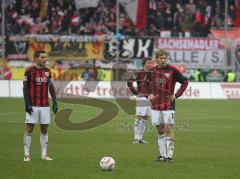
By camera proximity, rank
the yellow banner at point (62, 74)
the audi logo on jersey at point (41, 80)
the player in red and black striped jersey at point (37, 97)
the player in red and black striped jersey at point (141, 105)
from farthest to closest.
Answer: the yellow banner at point (62, 74)
the player in red and black striped jersey at point (141, 105)
the audi logo on jersey at point (41, 80)
the player in red and black striped jersey at point (37, 97)

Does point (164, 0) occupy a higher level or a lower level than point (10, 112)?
higher

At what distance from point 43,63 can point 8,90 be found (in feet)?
76.0

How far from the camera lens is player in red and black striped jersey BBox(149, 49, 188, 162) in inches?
586

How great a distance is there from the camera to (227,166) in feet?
47.1

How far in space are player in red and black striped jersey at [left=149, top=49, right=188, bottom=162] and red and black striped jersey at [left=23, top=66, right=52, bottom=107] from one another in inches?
90.0

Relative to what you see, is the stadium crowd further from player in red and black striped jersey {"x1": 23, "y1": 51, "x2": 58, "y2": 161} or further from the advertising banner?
player in red and black striped jersey {"x1": 23, "y1": 51, "x2": 58, "y2": 161}

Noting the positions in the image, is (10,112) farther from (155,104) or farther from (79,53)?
(155,104)

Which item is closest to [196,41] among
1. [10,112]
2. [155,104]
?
[10,112]

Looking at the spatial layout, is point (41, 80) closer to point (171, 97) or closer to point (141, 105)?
point (171, 97)

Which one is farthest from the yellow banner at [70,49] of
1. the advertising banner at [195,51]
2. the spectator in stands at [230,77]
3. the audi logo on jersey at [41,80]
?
the audi logo on jersey at [41,80]

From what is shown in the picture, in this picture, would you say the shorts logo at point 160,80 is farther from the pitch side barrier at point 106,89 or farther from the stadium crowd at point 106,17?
the stadium crowd at point 106,17

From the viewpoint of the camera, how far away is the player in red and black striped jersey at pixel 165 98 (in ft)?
48.8

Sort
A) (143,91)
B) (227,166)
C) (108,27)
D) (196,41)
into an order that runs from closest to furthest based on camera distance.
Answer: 1. (227,166)
2. (143,91)
3. (196,41)
4. (108,27)

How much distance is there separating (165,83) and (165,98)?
0.31 meters
